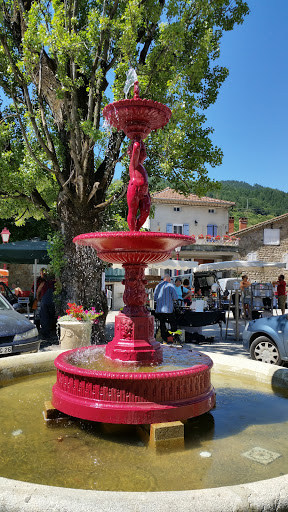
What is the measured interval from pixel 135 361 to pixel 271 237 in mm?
41347

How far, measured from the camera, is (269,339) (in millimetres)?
7762

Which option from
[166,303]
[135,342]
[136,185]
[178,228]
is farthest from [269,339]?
[178,228]

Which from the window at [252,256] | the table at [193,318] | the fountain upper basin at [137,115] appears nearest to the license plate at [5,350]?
the fountain upper basin at [137,115]

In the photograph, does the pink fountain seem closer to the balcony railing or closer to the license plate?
the license plate

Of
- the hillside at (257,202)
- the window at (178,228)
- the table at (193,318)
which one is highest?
the hillside at (257,202)

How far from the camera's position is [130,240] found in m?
4.41

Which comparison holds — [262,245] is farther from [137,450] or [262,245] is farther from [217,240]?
[137,450]

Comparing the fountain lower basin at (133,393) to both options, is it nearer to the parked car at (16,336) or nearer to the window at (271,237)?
the parked car at (16,336)

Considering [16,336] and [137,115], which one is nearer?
[137,115]

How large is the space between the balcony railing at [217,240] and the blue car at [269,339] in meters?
33.7

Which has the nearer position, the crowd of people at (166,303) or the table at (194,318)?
the crowd of people at (166,303)

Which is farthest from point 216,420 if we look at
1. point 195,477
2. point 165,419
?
point 195,477

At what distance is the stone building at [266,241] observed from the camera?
143 ft

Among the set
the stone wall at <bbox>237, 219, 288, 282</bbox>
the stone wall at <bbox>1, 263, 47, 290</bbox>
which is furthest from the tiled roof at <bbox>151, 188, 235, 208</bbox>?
the stone wall at <bbox>1, 263, 47, 290</bbox>
